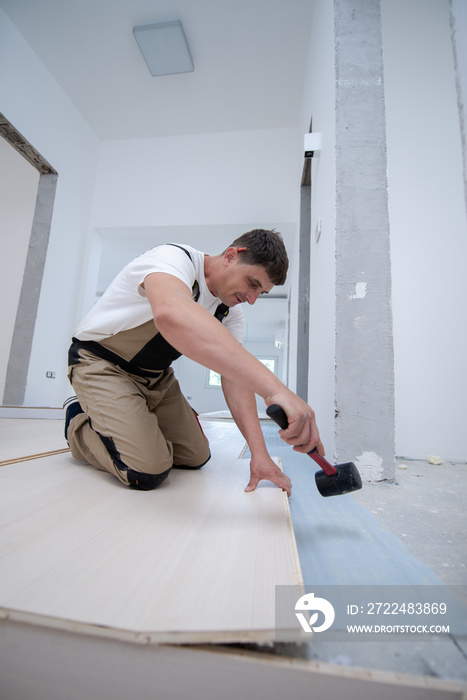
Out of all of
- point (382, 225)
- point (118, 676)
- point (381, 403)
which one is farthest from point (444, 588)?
point (382, 225)

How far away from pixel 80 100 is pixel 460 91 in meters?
5.14

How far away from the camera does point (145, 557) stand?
0.66 metres

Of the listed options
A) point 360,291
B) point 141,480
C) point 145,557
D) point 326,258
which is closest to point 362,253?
point 360,291

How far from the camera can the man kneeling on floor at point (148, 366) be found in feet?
3.63

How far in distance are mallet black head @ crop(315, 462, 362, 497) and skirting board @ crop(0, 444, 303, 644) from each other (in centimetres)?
13

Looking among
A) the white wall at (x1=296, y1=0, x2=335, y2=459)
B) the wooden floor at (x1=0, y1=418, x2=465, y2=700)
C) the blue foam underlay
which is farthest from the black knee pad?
the white wall at (x1=296, y1=0, x2=335, y2=459)

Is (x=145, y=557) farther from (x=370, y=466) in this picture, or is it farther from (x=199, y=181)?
(x=199, y=181)

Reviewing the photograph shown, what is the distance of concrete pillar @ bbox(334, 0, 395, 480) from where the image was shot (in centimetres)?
152

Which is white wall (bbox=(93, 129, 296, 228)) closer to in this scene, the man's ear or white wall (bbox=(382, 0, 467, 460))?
white wall (bbox=(382, 0, 467, 460))

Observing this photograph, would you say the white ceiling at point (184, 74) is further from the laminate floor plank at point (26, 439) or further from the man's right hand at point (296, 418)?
the man's right hand at point (296, 418)

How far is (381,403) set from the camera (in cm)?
152

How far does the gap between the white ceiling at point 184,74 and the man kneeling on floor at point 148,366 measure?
11.4ft

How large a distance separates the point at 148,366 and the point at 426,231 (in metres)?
1.97

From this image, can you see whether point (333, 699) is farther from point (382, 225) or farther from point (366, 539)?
point (382, 225)
